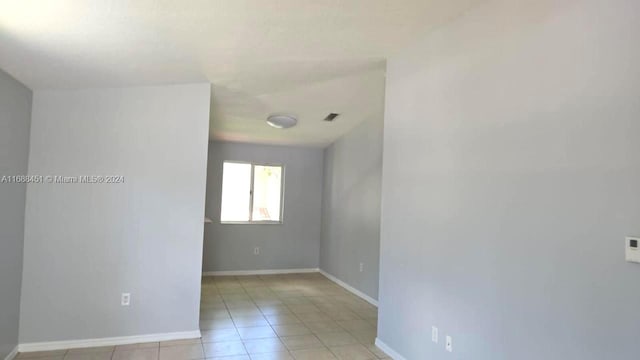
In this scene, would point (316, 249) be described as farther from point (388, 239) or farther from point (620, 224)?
point (620, 224)

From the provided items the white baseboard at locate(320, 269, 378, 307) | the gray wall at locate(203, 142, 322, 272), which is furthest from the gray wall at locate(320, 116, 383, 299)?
the gray wall at locate(203, 142, 322, 272)

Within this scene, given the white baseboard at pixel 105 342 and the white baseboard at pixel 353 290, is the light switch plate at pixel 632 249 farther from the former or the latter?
the white baseboard at pixel 353 290

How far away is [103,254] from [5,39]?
1907 mm

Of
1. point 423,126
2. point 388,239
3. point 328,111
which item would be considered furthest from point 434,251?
point 328,111

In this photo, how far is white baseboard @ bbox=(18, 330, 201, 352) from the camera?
3.34 m

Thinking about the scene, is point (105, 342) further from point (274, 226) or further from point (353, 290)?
point (274, 226)

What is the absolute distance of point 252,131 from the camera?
5.98m

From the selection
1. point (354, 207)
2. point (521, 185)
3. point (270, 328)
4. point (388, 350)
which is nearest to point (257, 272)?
point (354, 207)

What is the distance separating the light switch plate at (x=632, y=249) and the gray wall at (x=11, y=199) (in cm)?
375

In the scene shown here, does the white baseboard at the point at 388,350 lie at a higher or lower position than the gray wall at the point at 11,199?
lower

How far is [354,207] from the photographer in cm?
587

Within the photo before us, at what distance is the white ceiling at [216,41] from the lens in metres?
2.21

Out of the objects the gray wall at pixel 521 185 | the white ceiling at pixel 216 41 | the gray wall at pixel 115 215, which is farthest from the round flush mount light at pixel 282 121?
the gray wall at pixel 521 185

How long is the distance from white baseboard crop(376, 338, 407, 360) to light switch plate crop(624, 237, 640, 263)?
79.4 inches
